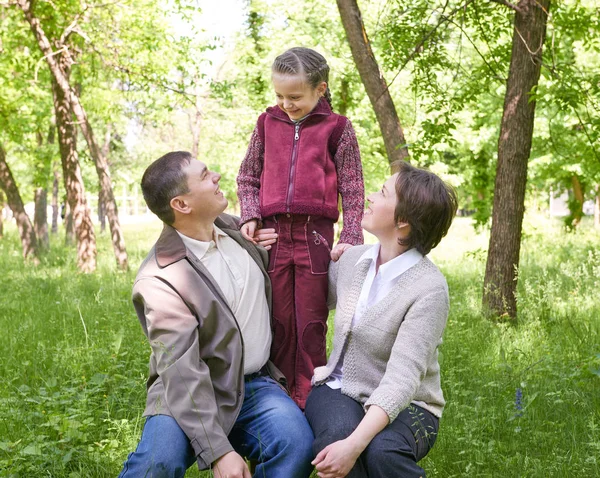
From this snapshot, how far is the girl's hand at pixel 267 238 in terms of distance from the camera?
3199 mm

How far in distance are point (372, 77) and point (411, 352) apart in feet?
14.3

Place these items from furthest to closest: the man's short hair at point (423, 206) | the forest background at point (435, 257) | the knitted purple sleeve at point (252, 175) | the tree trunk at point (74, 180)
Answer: the tree trunk at point (74, 180) → the forest background at point (435, 257) → the knitted purple sleeve at point (252, 175) → the man's short hair at point (423, 206)

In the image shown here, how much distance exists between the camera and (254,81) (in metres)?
22.2

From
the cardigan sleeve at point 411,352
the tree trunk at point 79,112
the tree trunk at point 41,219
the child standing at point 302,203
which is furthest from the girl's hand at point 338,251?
the tree trunk at point 41,219

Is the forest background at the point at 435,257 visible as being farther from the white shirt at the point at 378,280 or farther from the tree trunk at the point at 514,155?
the white shirt at the point at 378,280

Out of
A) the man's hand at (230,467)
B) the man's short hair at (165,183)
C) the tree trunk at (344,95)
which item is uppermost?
the tree trunk at (344,95)

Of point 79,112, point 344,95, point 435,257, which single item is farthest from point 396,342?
point 344,95

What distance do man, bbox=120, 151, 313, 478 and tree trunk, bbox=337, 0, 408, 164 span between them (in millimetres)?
3610

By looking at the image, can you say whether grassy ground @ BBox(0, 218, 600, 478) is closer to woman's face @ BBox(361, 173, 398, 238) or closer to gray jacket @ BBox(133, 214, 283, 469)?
gray jacket @ BBox(133, 214, 283, 469)

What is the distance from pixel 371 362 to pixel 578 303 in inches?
186

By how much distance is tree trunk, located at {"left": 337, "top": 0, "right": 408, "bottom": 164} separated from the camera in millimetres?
6352

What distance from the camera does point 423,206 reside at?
8.82ft

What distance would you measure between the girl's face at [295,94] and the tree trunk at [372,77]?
317 centimetres

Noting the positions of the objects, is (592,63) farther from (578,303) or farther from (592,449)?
(592,449)
